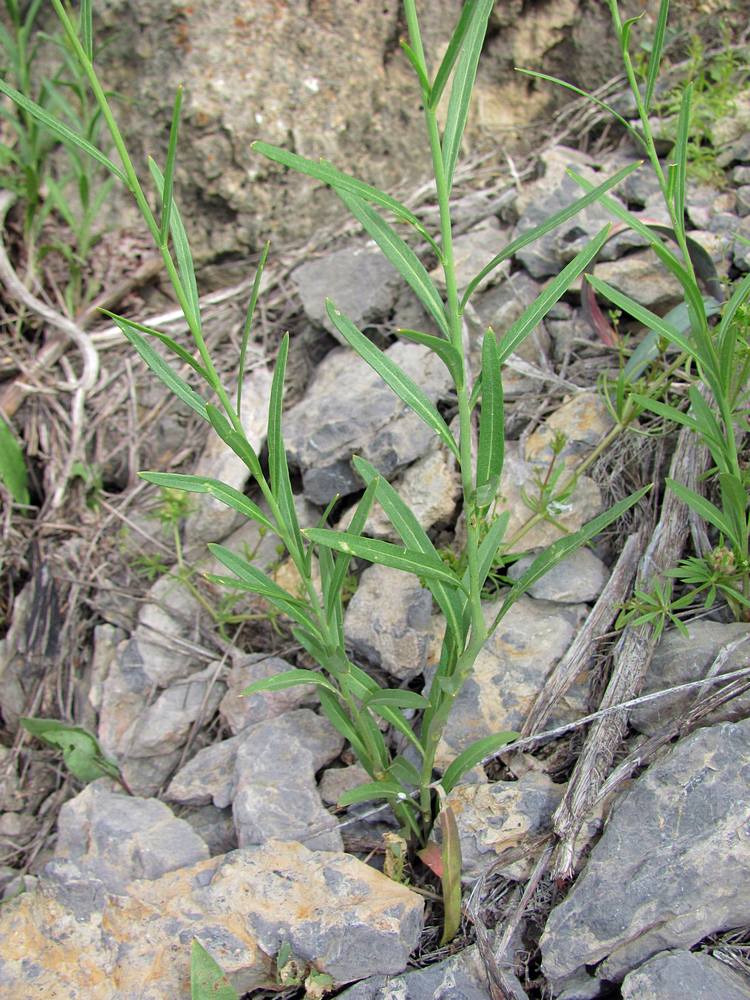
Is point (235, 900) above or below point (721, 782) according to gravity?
below

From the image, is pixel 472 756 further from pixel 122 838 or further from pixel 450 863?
pixel 122 838

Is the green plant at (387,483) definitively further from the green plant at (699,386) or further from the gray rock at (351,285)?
the gray rock at (351,285)

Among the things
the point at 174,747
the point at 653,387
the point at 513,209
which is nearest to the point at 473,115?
the point at 513,209

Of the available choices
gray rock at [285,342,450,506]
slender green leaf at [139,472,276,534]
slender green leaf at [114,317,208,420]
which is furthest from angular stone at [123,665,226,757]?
slender green leaf at [114,317,208,420]

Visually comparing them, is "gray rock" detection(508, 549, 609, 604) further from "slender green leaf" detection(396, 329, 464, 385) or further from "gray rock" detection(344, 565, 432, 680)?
"slender green leaf" detection(396, 329, 464, 385)

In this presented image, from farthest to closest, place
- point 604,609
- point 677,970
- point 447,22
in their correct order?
point 447,22 < point 604,609 < point 677,970

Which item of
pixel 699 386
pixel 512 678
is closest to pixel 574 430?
pixel 699 386

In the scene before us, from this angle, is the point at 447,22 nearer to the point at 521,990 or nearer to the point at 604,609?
the point at 604,609
